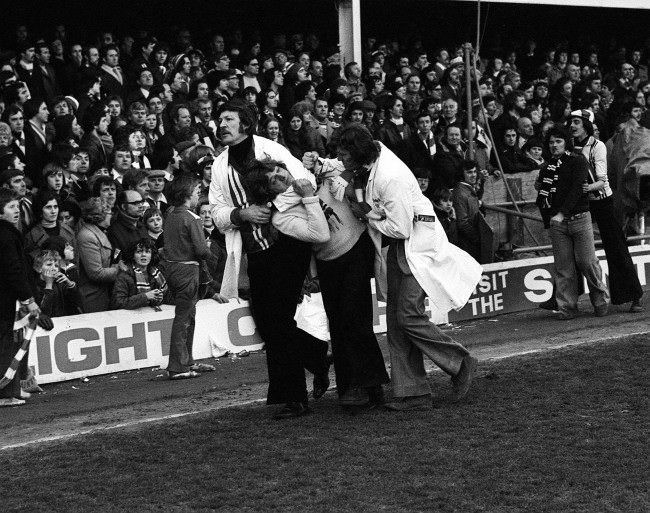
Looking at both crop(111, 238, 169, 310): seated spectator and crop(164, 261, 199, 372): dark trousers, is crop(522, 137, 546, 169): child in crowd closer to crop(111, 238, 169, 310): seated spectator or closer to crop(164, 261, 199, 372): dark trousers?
crop(111, 238, 169, 310): seated spectator

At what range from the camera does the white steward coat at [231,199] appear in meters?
7.74

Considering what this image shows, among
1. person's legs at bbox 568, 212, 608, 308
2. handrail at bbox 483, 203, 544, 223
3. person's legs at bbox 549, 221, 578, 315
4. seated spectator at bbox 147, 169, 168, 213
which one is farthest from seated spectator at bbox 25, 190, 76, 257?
handrail at bbox 483, 203, 544, 223

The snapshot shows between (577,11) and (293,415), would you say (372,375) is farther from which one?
(577,11)

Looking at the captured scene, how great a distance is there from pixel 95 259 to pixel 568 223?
4436 mm

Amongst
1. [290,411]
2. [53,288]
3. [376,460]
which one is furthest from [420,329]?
[53,288]

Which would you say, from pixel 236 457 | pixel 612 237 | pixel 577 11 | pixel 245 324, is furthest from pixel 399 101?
pixel 577 11

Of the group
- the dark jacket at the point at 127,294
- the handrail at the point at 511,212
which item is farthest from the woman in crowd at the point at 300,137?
the dark jacket at the point at 127,294

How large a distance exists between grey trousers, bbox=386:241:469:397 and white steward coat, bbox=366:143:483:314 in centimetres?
7

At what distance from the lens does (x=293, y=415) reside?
7.98 metres

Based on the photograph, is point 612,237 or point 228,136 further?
point 612,237

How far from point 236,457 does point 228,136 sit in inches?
79.7

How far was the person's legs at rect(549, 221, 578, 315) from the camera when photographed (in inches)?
477

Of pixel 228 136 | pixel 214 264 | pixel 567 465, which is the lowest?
pixel 567 465

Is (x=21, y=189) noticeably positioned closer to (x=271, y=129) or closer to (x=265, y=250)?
(x=271, y=129)
